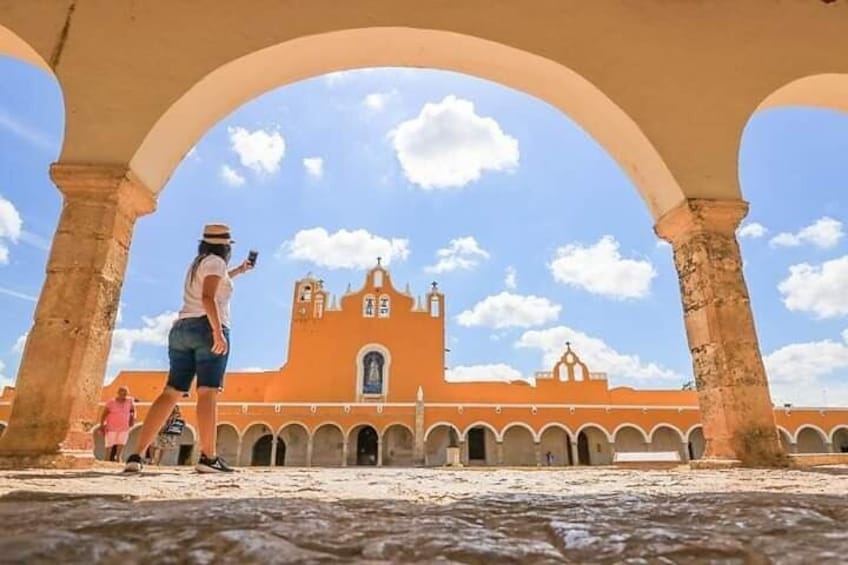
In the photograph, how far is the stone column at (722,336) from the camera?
3332 mm

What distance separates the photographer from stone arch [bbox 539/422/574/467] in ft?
68.4

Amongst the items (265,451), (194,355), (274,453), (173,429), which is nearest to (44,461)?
(194,355)

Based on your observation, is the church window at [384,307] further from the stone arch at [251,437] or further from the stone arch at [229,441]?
the stone arch at [229,441]

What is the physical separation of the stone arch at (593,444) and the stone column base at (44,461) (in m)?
19.8

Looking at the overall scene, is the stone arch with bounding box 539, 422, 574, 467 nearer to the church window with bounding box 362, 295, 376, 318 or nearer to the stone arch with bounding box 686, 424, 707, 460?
the stone arch with bounding box 686, 424, 707, 460

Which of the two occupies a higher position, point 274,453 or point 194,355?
point 194,355

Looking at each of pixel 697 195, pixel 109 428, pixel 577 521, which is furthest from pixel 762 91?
pixel 109 428

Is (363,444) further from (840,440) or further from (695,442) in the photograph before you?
(840,440)

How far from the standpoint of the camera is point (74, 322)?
3.07 m

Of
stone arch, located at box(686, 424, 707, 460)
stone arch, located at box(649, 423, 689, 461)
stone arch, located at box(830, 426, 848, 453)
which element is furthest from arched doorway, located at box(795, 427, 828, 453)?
stone arch, located at box(649, 423, 689, 461)

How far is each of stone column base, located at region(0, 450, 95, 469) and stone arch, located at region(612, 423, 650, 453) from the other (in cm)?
2052

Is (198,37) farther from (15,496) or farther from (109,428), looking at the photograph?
(109,428)

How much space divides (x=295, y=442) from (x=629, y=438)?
13543 millimetres

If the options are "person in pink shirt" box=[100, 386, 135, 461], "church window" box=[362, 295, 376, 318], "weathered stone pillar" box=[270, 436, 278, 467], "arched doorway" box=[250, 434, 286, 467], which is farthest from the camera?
"church window" box=[362, 295, 376, 318]
